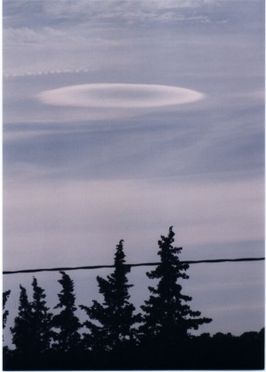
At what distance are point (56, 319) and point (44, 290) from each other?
0.49 feet

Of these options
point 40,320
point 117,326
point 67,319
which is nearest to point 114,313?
point 117,326

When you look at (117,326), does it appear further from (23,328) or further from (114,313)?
(23,328)

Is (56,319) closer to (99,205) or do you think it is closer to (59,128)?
(99,205)

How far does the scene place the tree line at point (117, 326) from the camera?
452 cm

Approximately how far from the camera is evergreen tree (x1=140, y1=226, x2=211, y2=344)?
457cm

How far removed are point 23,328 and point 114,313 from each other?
43cm

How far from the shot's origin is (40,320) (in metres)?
4.59

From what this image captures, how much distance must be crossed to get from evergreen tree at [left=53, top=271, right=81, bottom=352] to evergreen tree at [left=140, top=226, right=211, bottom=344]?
31cm

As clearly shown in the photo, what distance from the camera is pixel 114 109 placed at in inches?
182

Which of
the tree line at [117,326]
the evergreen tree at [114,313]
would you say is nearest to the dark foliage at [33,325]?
the tree line at [117,326]

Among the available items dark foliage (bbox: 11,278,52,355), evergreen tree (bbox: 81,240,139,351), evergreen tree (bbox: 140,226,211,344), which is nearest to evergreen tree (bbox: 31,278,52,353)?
dark foliage (bbox: 11,278,52,355)

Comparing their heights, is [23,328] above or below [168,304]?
below

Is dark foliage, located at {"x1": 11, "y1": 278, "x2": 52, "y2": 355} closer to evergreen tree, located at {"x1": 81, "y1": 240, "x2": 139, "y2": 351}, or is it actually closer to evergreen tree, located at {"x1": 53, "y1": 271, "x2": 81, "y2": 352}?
evergreen tree, located at {"x1": 53, "y1": 271, "x2": 81, "y2": 352}

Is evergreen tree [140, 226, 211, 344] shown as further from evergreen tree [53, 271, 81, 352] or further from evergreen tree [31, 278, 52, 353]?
evergreen tree [31, 278, 52, 353]
